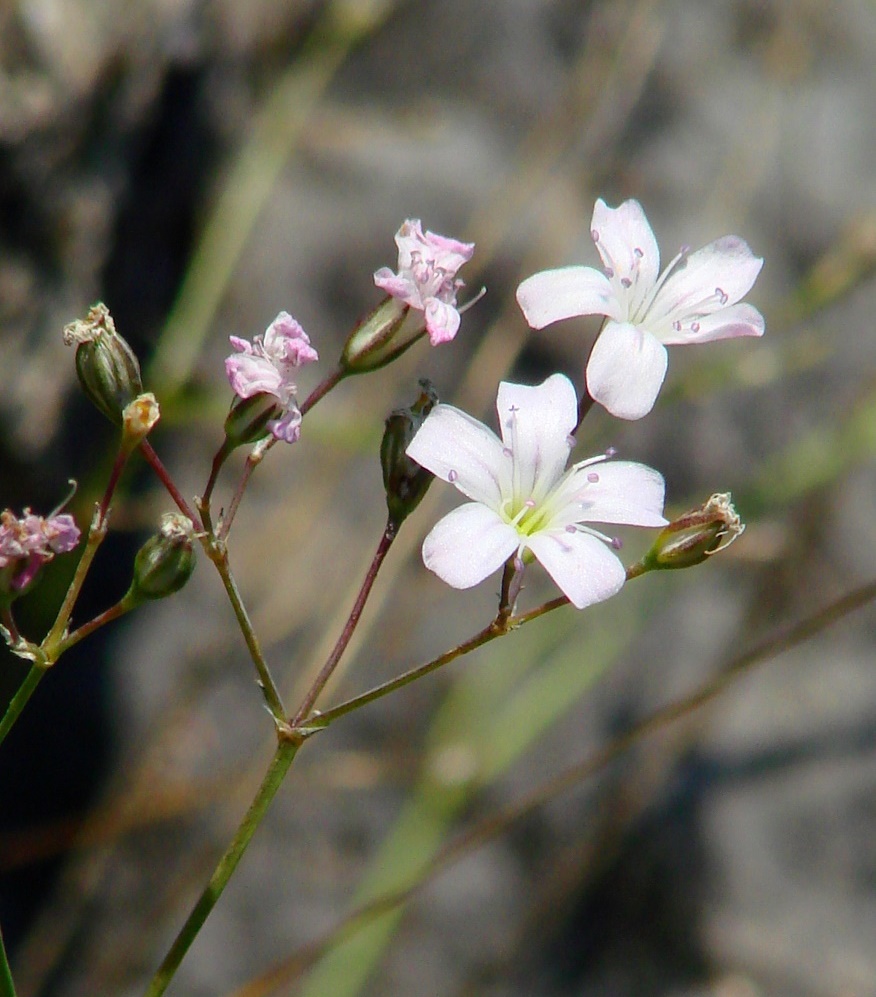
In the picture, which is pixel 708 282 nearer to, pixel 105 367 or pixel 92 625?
pixel 105 367

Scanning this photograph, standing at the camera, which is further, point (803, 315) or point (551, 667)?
point (803, 315)

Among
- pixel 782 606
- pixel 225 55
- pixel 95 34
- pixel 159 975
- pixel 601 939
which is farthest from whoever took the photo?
pixel 225 55

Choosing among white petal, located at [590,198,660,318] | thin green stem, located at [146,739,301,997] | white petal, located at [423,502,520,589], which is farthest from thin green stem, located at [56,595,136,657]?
white petal, located at [590,198,660,318]

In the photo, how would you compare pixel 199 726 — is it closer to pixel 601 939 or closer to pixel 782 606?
pixel 601 939

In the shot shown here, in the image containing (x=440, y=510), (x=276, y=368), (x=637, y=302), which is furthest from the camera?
(x=440, y=510)

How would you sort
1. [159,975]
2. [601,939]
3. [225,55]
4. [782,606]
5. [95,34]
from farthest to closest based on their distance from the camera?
1. [225,55]
2. [782,606]
3. [601,939]
4. [95,34]
5. [159,975]

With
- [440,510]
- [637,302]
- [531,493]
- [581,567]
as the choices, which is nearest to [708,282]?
[637,302]

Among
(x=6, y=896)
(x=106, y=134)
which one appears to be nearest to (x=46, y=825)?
(x=6, y=896)
